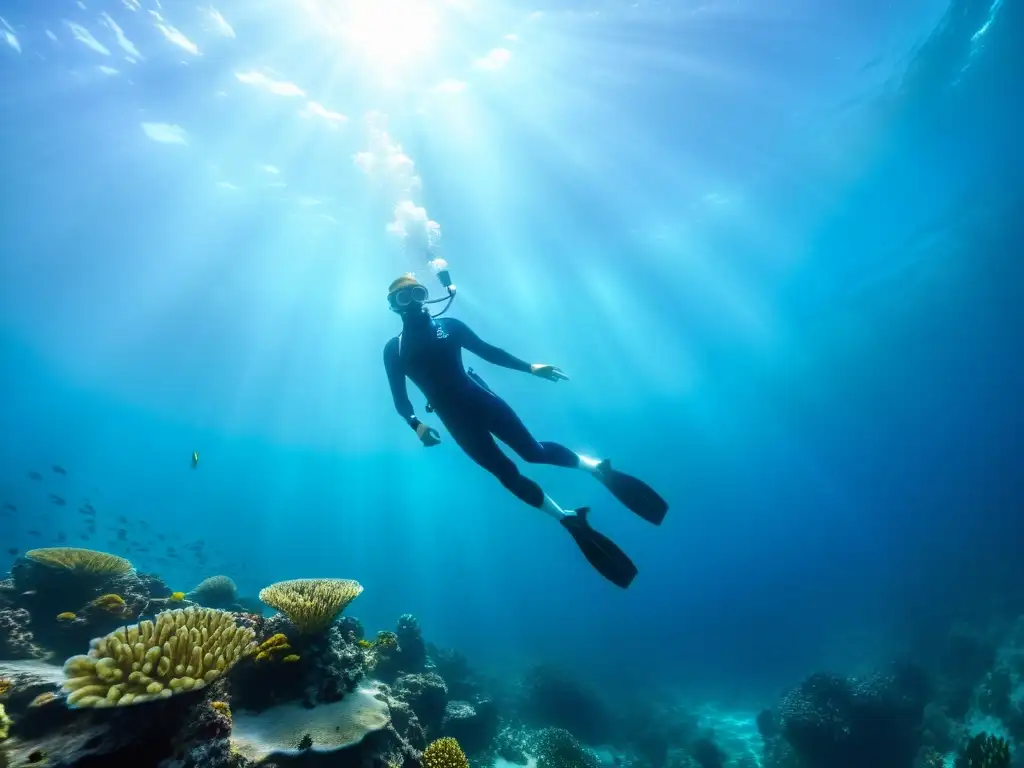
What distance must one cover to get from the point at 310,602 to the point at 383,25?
2037 centimetres

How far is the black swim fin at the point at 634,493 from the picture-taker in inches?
241

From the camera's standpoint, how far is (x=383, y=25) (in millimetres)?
16547

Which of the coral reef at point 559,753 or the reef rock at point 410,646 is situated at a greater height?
the reef rock at point 410,646

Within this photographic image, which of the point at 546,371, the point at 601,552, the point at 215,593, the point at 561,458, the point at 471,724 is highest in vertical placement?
the point at 546,371

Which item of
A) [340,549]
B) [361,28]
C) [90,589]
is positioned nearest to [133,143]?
[361,28]

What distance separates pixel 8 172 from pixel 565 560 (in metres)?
108

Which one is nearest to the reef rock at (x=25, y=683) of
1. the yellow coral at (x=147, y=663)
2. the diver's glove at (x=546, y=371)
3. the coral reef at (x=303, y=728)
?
the yellow coral at (x=147, y=663)

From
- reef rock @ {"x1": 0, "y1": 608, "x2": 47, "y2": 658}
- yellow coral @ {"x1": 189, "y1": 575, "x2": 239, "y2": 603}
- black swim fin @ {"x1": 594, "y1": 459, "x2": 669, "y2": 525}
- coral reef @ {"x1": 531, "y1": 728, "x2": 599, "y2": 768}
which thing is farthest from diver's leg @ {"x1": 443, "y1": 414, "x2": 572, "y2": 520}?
yellow coral @ {"x1": 189, "y1": 575, "x2": 239, "y2": 603}

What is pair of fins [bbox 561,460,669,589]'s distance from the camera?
223 inches

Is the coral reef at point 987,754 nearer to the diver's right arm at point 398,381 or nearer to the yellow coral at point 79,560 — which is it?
the diver's right arm at point 398,381

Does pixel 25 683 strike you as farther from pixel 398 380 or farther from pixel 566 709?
pixel 566 709

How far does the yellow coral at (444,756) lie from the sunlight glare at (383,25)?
21.6m

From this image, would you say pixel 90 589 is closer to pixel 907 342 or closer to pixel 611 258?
pixel 611 258

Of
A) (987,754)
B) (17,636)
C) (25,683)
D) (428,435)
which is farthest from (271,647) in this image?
(987,754)
